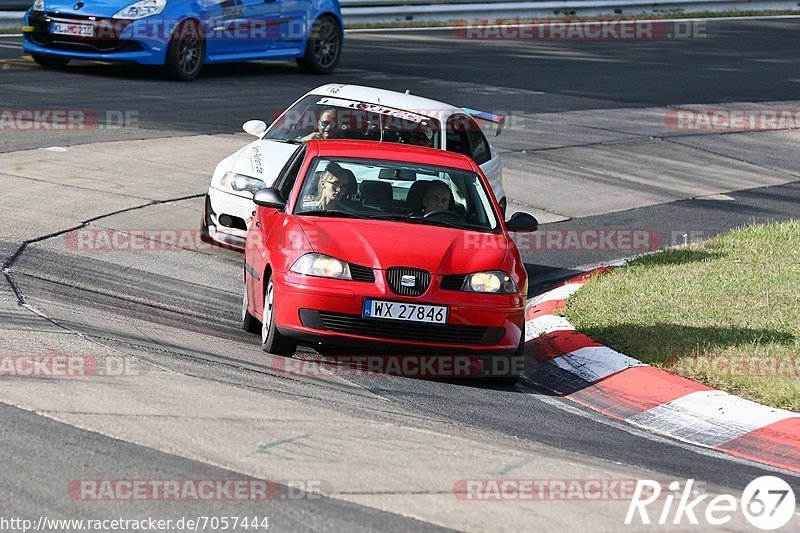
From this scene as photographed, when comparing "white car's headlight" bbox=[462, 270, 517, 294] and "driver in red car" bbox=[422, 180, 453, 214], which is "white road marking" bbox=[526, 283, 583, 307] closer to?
"driver in red car" bbox=[422, 180, 453, 214]

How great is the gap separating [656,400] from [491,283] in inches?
47.4

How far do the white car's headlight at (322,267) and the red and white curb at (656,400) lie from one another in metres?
1.53

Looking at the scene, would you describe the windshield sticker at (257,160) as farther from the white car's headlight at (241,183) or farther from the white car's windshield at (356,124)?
the white car's windshield at (356,124)

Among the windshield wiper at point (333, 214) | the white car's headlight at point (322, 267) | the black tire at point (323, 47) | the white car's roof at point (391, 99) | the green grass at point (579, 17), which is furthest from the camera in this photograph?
the green grass at point (579, 17)

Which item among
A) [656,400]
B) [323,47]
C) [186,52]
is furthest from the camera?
[323,47]

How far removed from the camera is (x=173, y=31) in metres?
19.7

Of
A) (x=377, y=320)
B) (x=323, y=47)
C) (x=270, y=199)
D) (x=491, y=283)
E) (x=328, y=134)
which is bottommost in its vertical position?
(x=377, y=320)

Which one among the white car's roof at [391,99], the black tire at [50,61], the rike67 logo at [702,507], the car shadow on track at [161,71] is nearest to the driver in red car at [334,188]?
the white car's roof at [391,99]

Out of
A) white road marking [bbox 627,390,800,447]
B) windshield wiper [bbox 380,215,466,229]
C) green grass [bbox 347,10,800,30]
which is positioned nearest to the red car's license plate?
windshield wiper [bbox 380,215,466,229]

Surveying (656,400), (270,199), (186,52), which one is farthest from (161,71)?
(656,400)

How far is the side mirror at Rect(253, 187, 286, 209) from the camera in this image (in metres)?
9.22

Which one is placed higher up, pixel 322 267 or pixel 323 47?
pixel 323 47

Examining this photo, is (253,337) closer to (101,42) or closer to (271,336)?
(271,336)

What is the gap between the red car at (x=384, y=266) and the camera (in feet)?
27.0
